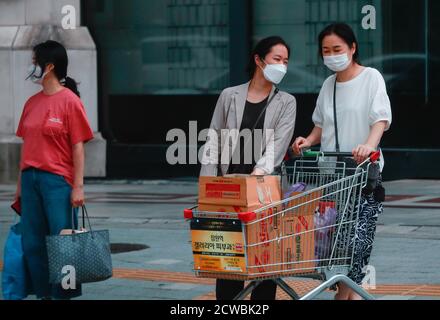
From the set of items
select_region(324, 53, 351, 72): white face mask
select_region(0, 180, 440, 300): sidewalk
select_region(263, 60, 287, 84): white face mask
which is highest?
select_region(324, 53, 351, 72): white face mask

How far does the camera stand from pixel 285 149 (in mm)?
6406

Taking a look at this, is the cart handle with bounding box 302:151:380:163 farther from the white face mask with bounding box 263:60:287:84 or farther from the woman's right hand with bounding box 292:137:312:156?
the white face mask with bounding box 263:60:287:84

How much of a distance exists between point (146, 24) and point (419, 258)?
9.87 metres

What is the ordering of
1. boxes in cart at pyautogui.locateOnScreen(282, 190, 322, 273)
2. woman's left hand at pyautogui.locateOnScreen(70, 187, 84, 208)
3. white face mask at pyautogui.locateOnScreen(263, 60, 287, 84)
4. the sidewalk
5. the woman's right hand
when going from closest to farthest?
boxes in cart at pyautogui.locateOnScreen(282, 190, 322, 273) < the woman's right hand < white face mask at pyautogui.locateOnScreen(263, 60, 287, 84) < woman's left hand at pyautogui.locateOnScreen(70, 187, 84, 208) < the sidewalk

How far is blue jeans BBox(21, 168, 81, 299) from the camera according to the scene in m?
7.07

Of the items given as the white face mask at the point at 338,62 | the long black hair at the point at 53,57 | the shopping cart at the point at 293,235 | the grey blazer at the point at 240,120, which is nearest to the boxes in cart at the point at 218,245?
the shopping cart at the point at 293,235

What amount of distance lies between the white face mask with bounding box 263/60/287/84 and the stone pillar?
12.2 metres

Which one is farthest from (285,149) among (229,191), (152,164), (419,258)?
(152,164)

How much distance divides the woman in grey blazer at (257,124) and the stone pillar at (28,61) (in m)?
12.1

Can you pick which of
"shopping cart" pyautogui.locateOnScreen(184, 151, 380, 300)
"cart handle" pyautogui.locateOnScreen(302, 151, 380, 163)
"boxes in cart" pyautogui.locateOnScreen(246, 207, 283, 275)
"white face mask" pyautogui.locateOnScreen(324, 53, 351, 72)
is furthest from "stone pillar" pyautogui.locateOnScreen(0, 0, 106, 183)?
"boxes in cart" pyautogui.locateOnScreen(246, 207, 283, 275)

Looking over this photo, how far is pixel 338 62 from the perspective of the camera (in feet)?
20.9

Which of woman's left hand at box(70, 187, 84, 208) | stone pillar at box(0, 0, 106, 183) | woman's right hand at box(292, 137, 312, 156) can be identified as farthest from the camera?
stone pillar at box(0, 0, 106, 183)

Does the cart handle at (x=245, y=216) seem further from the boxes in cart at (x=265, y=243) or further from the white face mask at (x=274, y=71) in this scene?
the white face mask at (x=274, y=71)

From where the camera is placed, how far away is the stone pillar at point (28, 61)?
1831 centimetres
